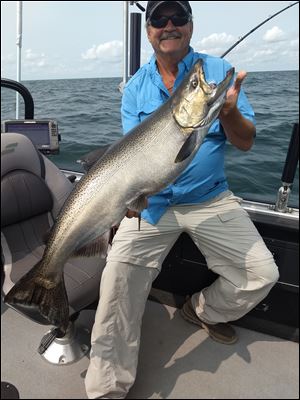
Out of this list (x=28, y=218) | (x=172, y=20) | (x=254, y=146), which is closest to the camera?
(x=172, y=20)

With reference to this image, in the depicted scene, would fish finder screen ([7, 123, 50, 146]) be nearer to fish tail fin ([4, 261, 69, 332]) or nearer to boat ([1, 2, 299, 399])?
boat ([1, 2, 299, 399])

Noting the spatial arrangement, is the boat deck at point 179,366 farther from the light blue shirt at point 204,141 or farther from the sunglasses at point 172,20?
the sunglasses at point 172,20

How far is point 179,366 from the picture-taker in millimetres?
2547

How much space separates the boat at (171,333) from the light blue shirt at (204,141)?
0.50 m

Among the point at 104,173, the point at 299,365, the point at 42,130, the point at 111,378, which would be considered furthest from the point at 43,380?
the point at 42,130

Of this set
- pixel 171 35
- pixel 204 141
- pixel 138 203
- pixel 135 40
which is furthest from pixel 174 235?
pixel 135 40

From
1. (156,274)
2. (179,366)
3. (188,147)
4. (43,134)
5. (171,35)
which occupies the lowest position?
(179,366)

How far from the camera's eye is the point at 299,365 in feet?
8.31

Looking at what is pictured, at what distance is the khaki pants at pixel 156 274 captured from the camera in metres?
2.26

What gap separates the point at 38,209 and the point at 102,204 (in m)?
0.87

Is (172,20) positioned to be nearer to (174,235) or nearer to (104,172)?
(104,172)

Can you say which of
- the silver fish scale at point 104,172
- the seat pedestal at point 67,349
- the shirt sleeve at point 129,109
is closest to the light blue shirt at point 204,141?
the shirt sleeve at point 129,109

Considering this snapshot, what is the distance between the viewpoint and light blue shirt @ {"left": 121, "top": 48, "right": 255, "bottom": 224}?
249cm

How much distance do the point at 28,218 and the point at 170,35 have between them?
1472 mm
